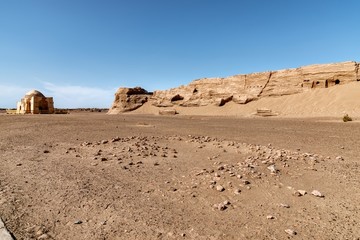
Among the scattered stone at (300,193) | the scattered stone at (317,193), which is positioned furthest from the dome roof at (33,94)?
Result: the scattered stone at (317,193)

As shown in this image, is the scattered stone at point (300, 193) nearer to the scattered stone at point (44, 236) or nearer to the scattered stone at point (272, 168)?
the scattered stone at point (272, 168)

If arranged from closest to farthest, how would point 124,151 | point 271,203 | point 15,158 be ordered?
point 271,203, point 15,158, point 124,151

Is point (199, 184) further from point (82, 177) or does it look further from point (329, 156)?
point (329, 156)

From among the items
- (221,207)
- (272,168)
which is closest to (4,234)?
(221,207)

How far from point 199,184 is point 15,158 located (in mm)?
5546

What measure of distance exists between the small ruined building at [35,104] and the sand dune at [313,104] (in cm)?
2942

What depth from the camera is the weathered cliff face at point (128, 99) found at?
4975 cm

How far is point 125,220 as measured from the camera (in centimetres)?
364

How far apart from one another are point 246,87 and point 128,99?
23606 mm

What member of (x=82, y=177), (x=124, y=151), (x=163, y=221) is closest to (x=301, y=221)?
(x=163, y=221)

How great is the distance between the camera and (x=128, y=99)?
5097 centimetres

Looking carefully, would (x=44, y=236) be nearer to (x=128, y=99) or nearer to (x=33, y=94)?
(x=128, y=99)

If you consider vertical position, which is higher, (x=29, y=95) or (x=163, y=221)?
(x=29, y=95)

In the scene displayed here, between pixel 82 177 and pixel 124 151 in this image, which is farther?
pixel 124 151
